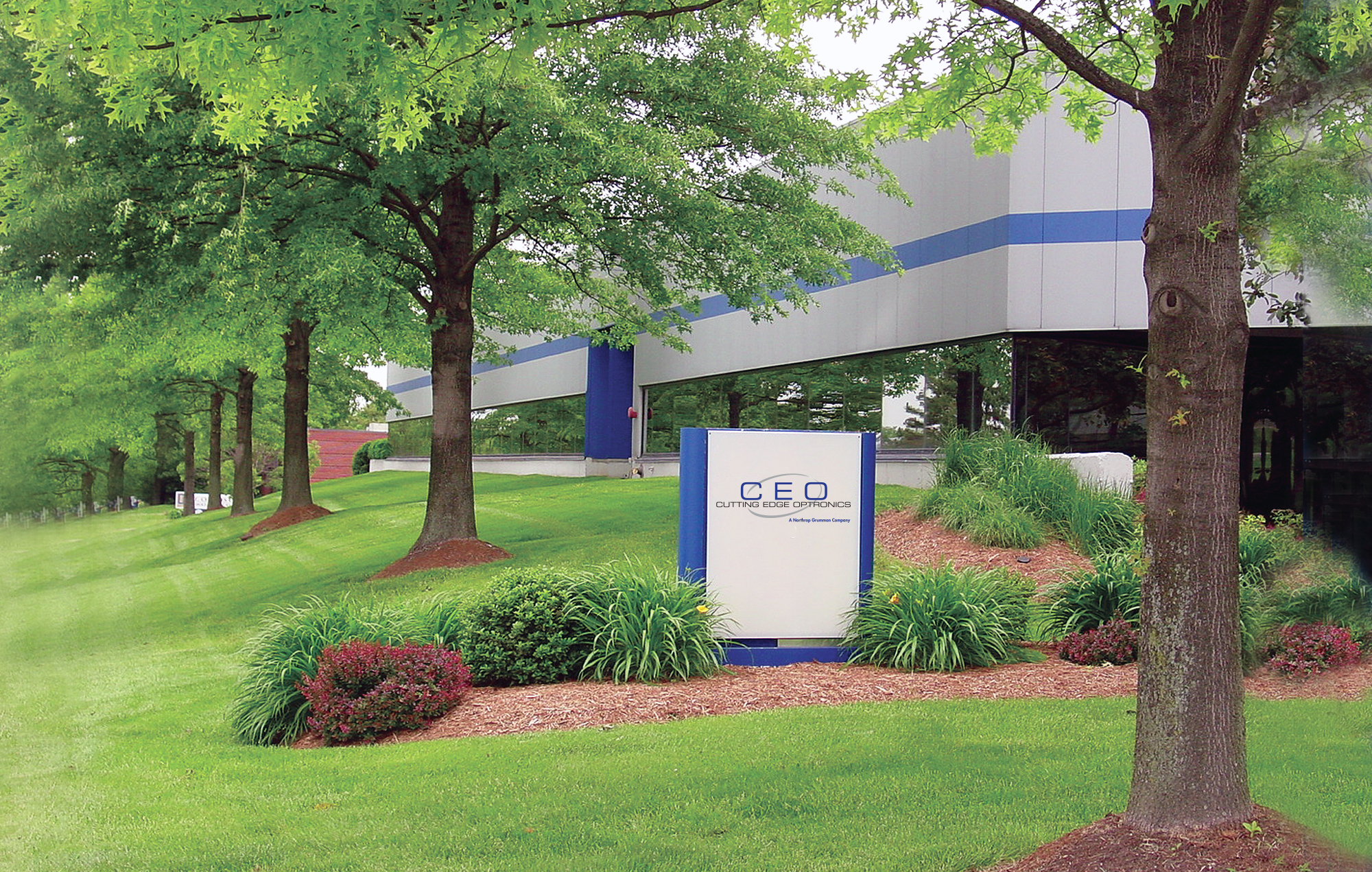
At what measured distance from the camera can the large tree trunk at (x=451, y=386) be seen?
1659 cm

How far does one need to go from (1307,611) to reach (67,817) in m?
8.81

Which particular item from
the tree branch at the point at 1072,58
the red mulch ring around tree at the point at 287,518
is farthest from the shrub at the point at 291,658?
the red mulch ring around tree at the point at 287,518

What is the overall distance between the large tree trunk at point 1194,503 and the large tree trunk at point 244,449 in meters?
32.6

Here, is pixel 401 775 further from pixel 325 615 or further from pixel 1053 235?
pixel 1053 235

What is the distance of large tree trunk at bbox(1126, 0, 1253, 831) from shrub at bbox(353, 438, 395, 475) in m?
58.7

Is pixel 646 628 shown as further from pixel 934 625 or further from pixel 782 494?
Answer: pixel 934 625

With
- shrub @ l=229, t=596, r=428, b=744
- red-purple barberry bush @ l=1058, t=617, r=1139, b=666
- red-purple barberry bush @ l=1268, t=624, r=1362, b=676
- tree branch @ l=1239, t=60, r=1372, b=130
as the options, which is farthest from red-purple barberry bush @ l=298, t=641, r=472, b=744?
tree branch @ l=1239, t=60, r=1372, b=130

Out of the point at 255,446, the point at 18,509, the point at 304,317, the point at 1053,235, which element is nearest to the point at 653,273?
the point at 304,317

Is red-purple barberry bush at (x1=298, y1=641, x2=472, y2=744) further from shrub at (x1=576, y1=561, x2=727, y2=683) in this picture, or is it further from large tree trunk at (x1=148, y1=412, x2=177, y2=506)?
large tree trunk at (x1=148, y1=412, x2=177, y2=506)

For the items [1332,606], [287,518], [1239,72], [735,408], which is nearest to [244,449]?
[287,518]

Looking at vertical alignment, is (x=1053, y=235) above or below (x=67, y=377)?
above

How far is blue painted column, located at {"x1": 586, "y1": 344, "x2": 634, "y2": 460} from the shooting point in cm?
3584

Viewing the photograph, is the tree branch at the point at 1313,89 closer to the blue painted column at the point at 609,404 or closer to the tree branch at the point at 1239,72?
the tree branch at the point at 1239,72

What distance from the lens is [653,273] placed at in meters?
16.9
